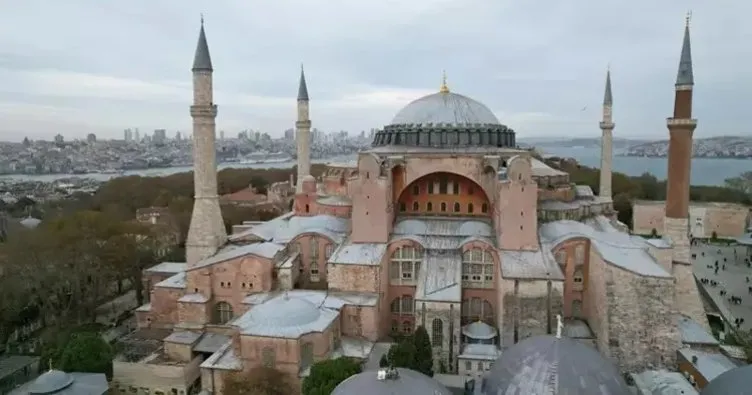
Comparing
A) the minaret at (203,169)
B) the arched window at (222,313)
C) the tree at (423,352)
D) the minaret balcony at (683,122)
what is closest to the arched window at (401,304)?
the tree at (423,352)

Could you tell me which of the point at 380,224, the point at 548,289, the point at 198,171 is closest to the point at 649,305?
the point at 548,289

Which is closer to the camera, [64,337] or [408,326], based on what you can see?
[64,337]

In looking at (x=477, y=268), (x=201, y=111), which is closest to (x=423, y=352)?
(x=477, y=268)

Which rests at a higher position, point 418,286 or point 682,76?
point 682,76

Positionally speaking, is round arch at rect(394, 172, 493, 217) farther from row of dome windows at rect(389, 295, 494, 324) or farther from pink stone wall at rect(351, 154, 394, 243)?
row of dome windows at rect(389, 295, 494, 324)

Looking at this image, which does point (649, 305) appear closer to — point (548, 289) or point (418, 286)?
point (548, 289)

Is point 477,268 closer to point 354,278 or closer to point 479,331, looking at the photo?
point 479,331

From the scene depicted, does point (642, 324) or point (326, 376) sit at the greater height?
point (642, 324)
